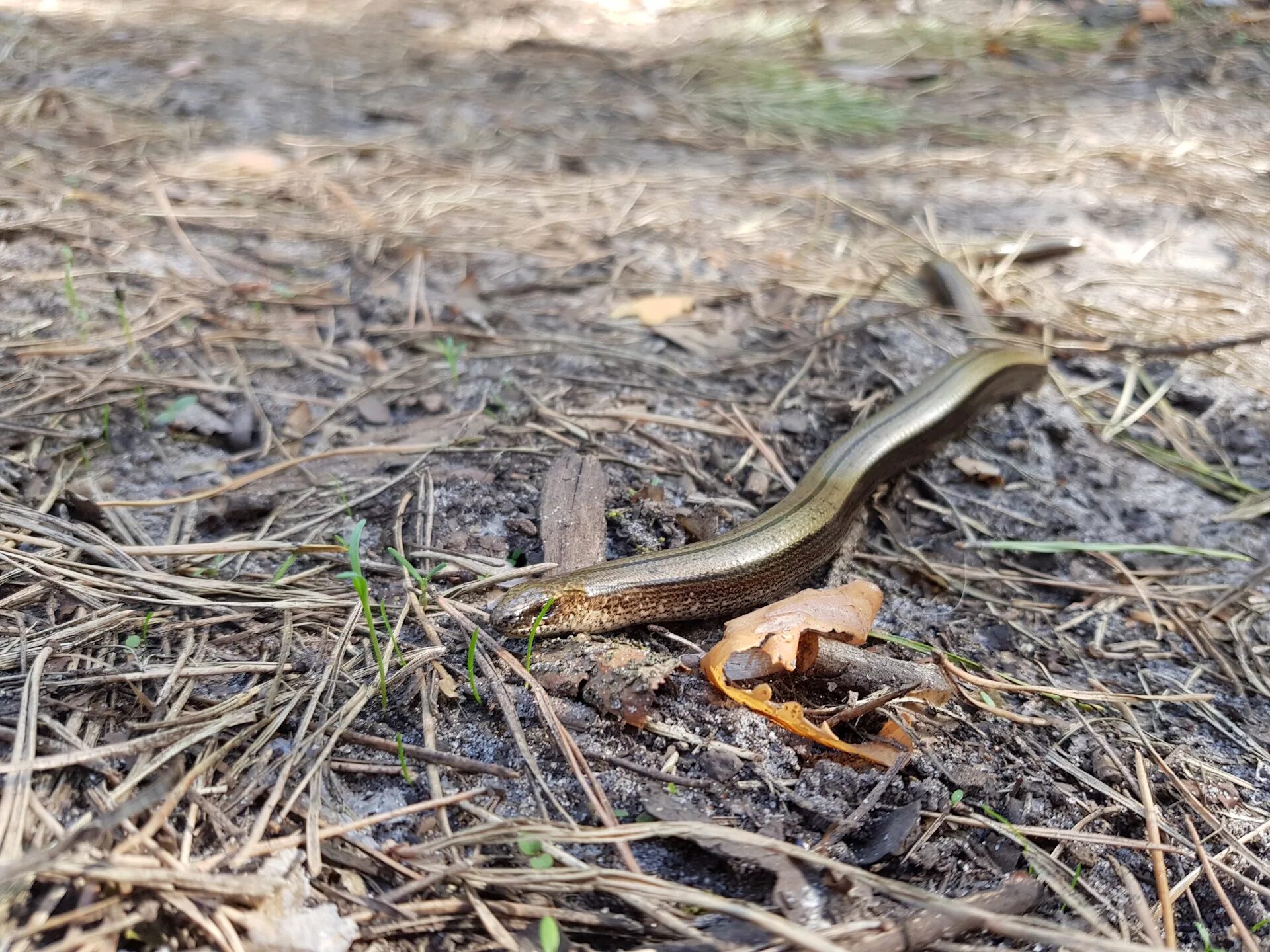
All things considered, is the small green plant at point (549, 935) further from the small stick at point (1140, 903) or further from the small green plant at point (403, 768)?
the small stick at point (1140, 903)

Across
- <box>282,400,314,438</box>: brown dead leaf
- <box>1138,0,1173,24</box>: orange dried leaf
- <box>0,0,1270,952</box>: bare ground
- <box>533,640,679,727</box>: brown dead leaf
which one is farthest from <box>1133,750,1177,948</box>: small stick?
<box>1138,0,1173,24</box>: orange dried leaf

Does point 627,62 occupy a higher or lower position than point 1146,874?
higher

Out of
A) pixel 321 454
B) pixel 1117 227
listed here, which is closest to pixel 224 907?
pixel 321 454

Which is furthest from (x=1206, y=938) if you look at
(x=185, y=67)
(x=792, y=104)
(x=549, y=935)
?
(x=185, y=67)

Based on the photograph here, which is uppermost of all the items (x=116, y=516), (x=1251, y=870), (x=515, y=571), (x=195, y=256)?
(x=195, y=256)

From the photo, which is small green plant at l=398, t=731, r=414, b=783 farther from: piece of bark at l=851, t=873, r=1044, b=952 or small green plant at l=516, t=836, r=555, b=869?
piece of bark at l=851, t=873, r=1044, b=952

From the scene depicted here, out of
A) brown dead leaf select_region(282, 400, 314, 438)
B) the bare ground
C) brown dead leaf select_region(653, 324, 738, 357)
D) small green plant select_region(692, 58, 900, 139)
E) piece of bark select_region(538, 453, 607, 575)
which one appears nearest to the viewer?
the bare ground

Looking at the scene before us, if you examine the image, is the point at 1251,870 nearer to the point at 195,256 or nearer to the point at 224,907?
the point at 224,907
